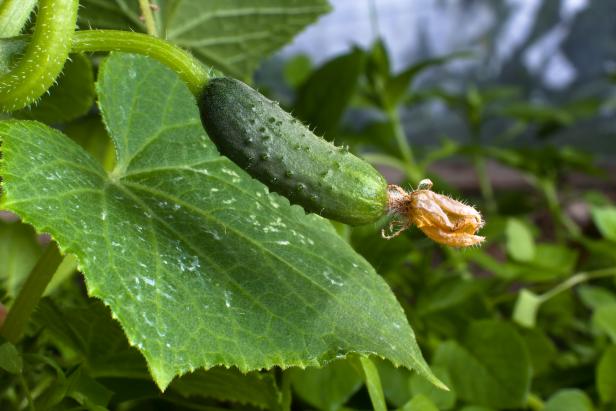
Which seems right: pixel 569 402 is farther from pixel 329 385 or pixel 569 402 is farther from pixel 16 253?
pixel 16 253

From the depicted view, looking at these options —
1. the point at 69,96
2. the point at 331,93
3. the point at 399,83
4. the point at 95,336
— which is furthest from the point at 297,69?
the point at 95,336

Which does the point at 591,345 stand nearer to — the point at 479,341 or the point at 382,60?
the point at 479,341

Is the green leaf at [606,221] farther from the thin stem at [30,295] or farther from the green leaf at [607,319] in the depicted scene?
the thin stem at [30,295]

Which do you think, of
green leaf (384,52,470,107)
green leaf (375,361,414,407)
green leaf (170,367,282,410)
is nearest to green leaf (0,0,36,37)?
green leaf (170,367,282,410)

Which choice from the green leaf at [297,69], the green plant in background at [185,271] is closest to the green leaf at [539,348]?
the green plant in background at [185,271]

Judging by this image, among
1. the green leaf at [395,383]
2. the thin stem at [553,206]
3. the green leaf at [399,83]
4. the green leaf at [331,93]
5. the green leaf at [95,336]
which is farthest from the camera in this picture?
the thin stem at [553,206]
